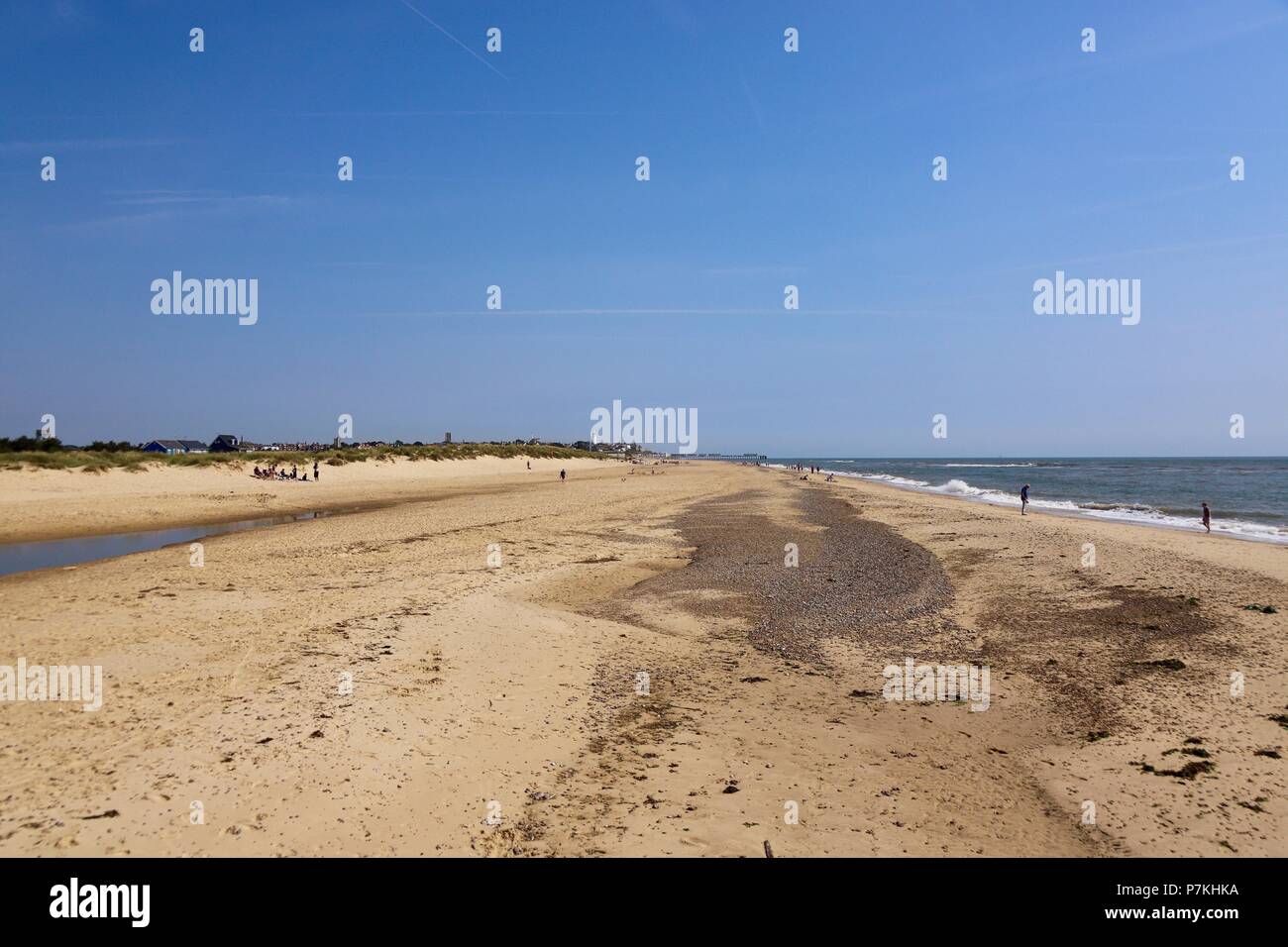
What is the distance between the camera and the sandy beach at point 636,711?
5.22 metres

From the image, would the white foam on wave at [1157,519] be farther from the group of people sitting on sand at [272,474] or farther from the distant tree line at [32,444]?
the distant tree line at [32,444]

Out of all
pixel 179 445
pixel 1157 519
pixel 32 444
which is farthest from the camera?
pixel 179 445

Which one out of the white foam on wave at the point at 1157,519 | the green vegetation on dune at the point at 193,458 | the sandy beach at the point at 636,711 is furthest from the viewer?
the green vegetation on dune at the point at 193,458

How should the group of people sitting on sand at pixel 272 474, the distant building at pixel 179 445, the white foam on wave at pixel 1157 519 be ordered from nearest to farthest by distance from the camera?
the white foam on wave at pixel 1157 519 < the group of people sitting on sand at pixel 272 474 < the distant building at pixel 179 445

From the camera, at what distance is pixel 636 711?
25.9 feet

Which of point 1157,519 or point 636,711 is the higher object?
point 636,711

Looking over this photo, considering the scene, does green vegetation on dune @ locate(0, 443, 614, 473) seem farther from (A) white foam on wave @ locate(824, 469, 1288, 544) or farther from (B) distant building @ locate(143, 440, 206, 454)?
(A) white foam on wave @ locate(824, 469, 1288, 544)

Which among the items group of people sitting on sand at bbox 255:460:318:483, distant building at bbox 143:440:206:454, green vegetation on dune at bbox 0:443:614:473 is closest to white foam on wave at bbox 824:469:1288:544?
group of people sitting on sand at bbox 255:460:318:483

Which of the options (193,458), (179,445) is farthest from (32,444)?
(179,445)

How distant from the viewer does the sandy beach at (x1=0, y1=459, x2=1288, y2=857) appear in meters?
5.22

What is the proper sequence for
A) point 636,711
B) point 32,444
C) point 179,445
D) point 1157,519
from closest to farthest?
point 636,711, point 1157,519, point 32,444, point 179,445

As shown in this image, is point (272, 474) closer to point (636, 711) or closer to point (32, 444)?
point (32, 444)

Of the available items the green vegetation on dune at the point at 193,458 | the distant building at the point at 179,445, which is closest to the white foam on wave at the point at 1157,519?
the green vegetation on dune at the point at 193,458
